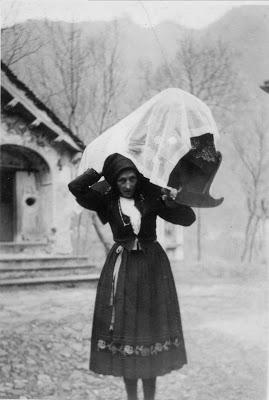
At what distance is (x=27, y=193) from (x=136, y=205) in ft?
24.5

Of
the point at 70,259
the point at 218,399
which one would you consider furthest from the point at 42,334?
the point at 70,259

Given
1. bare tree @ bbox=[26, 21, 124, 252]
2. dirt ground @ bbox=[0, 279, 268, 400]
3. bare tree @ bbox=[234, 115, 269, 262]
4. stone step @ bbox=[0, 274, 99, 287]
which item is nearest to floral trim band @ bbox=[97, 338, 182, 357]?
dirt ground @ bbox=[0, 279, 268, 400]

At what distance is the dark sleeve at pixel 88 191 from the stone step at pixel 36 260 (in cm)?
585

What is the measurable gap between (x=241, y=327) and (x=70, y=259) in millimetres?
4475

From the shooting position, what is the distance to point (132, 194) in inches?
103

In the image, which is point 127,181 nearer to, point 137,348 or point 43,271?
point 137,348

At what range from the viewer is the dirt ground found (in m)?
3.70

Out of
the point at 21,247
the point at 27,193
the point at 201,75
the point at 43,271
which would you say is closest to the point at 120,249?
the point at 43,271

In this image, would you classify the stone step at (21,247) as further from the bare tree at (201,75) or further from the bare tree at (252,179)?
the bare tree at (252,179)

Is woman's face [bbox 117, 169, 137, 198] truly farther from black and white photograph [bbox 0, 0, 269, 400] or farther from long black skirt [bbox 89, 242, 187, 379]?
long black skirt [bbox 89, 242, 187, 379]

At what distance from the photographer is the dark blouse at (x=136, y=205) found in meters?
2.58

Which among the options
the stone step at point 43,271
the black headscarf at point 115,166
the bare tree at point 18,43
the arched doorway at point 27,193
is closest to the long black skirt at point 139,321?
the black headscarf at point 115,166

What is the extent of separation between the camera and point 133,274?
2543 millimetres

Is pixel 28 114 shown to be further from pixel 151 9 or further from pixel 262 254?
pixel 262 254
